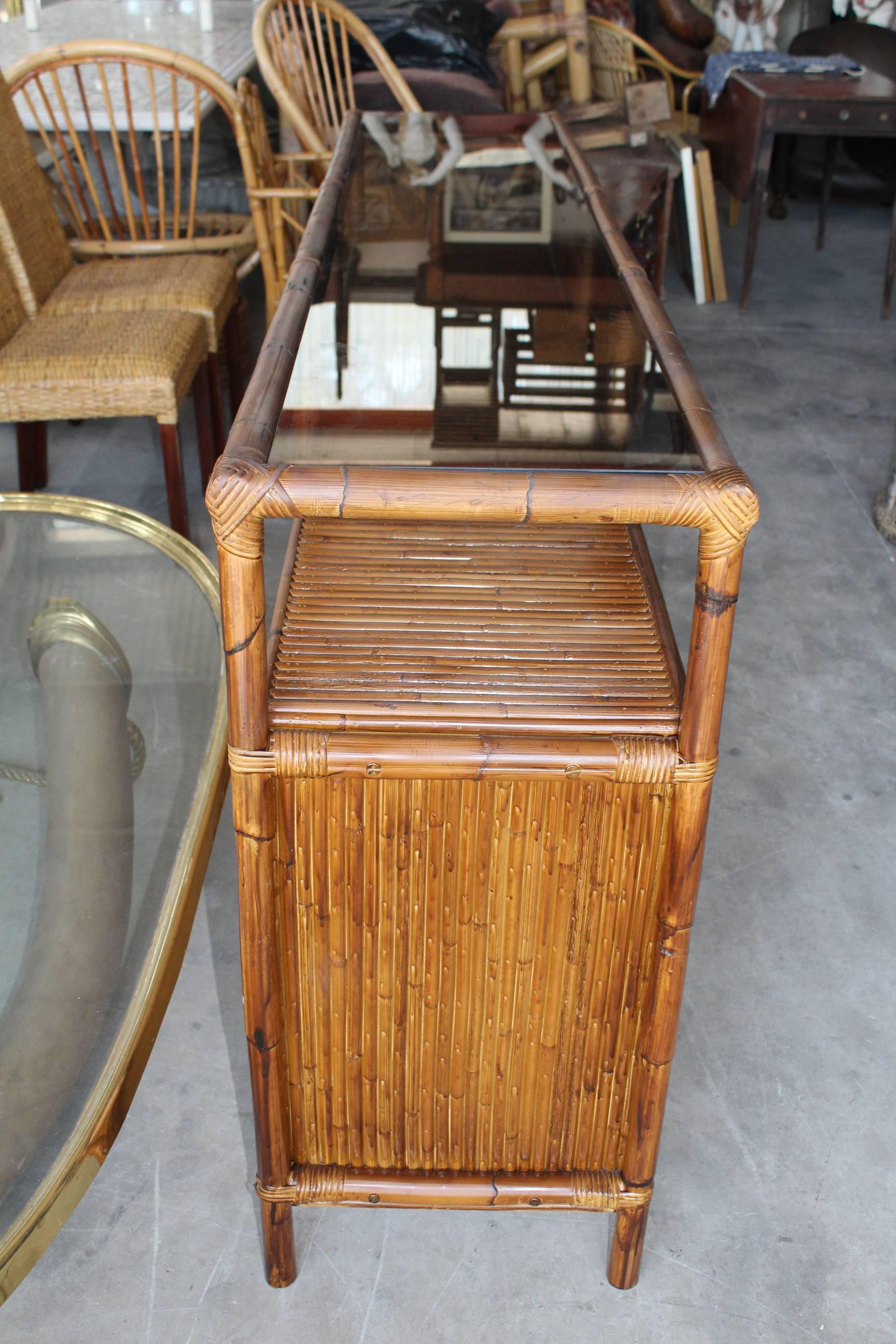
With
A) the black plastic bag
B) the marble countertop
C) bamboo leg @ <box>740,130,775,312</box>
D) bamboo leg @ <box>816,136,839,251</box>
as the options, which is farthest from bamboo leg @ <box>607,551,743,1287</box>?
bamboo leg @ <box>816,136,839,251</box>

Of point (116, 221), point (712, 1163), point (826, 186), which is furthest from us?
point (826, 186)

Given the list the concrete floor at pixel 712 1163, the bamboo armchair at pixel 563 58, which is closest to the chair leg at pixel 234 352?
the concrete floor at pixel 712 1163

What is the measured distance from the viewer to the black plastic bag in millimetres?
3621

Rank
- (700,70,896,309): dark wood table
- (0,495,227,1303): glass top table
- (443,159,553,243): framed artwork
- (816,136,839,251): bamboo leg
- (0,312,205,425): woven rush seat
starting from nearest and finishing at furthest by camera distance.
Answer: (0,495,227,1303): glass top table → (443,159,553,243): framed artwork → (0,312,205,425): woven rush seat → (700,70,896,309): dark wood table → (816,136,839,251): bamboo leg

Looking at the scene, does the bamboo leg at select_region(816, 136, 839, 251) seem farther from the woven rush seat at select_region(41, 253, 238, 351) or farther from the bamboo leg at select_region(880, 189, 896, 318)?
the woven rush seat at select_region(41, 253, 238, 351)

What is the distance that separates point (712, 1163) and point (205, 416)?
5.63 feet

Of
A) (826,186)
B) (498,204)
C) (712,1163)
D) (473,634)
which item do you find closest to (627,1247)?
(712,1163)

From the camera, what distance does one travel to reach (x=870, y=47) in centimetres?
445

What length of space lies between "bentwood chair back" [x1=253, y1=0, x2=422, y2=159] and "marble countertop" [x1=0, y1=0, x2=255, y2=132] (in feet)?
0.55

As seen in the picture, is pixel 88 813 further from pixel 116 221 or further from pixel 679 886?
pixel 116 221

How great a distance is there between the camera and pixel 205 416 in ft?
7.68

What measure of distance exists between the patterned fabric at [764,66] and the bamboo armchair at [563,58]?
405 millimetres

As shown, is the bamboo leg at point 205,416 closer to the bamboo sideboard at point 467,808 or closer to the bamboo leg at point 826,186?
the bamboo sideboard at point 467,808

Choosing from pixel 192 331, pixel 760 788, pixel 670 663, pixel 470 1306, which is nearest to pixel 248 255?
pixel 192 331
